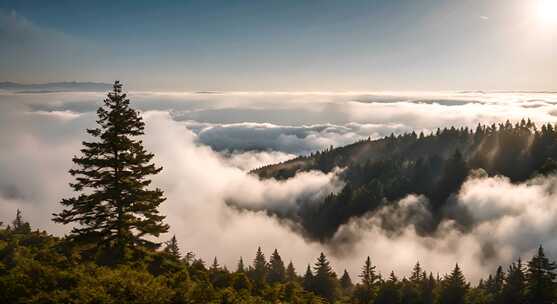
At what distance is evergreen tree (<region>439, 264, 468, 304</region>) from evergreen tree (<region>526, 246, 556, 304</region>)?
47.5 ft

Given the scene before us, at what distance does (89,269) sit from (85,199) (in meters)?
9.76

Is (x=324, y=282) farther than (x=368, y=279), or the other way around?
(x=324, y=282)

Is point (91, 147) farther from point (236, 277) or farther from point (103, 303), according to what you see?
point (103, 303)

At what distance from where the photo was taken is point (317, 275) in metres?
115

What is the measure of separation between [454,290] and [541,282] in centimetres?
1910

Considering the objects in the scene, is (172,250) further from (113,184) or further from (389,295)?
(113,184)

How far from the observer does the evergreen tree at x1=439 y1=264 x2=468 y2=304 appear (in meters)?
99.5

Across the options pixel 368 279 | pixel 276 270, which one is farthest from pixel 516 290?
pixel 276 270

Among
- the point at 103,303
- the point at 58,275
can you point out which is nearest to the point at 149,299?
the point at 103,303

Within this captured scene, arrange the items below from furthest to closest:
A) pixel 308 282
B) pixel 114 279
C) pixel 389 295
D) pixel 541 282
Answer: pixel 308 282, pixel 389 295, pixel 541 282, pixel 114 279

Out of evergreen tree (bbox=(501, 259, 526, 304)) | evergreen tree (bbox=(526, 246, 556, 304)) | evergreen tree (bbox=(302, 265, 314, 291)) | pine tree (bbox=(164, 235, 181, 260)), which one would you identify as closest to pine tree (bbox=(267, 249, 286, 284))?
evergreen tree (bbox=(302, 265, 314, 291))

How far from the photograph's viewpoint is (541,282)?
3588 inches

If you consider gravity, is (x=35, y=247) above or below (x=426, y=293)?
above

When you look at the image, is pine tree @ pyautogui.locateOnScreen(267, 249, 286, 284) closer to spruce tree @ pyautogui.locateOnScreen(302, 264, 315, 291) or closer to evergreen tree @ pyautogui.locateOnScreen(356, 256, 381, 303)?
spruce tree @ pyautogui.locateOnScreen(302, 264, 315, 291)
